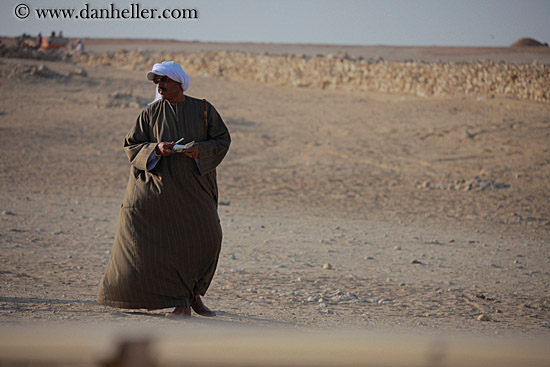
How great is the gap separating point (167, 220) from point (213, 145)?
0.59 metres

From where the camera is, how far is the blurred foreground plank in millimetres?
1559

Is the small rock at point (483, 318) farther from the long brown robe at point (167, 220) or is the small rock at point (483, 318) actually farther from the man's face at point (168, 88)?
the man's face at point (168, 88)

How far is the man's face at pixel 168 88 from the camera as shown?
13.6 ft

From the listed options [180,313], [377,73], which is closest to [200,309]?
[180,313]

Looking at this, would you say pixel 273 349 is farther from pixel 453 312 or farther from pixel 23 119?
pixel 23 119

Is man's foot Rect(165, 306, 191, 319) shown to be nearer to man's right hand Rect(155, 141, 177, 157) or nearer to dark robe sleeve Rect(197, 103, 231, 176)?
dark robe sleeve Rect(197, 103, 231, 176)

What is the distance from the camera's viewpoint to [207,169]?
414cm

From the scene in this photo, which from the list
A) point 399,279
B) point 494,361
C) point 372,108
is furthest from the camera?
point 372,108

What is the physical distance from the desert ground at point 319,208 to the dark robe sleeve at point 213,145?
100 cm

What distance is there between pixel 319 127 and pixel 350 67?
5.53 meters

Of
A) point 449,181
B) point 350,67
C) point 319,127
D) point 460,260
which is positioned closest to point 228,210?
point 460,260

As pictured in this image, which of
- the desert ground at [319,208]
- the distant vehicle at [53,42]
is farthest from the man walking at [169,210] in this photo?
the distant vehicle at [53,42]

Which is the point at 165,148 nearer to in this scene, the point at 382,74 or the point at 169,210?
the point at 169,210

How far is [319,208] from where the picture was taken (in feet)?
31.5
